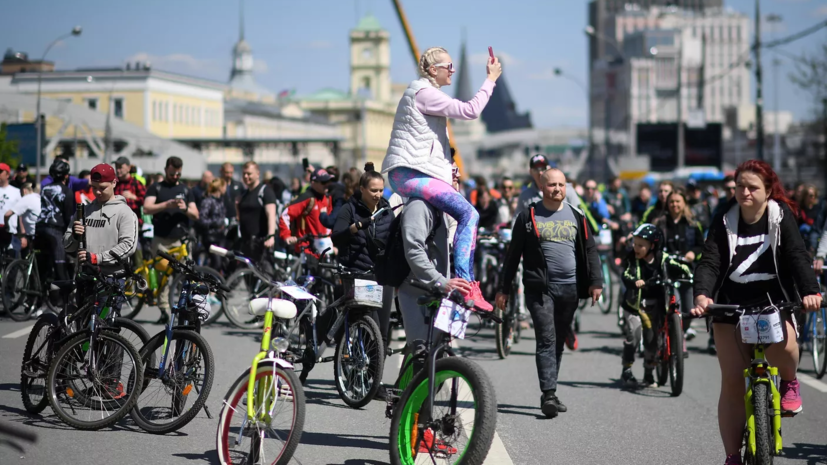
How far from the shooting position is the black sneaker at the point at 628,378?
9984 millimetres

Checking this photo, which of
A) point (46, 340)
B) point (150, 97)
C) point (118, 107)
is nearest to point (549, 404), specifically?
point (46, 340)

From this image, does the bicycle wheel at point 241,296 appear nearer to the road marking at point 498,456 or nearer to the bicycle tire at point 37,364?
the bicycle tire at point 37,364

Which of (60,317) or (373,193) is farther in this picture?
(373,193)

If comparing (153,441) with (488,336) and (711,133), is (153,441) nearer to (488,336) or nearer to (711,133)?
(488,336)

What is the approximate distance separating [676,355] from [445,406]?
4473mm

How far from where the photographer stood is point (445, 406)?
5.56 metres

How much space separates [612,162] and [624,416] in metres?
53.9

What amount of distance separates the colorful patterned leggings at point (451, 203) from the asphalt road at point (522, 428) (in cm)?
124

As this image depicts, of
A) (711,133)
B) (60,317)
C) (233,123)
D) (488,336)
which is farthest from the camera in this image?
(233,123)

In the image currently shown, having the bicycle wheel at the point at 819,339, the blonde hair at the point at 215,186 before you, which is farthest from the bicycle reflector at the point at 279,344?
the blonde hair at the point at 215,186

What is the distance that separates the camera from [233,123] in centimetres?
11206

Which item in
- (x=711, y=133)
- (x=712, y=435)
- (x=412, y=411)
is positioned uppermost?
(x=711, y=133)

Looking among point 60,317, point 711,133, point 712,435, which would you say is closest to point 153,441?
point 60,317

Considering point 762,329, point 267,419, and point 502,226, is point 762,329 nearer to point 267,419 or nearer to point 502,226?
point 267,419
